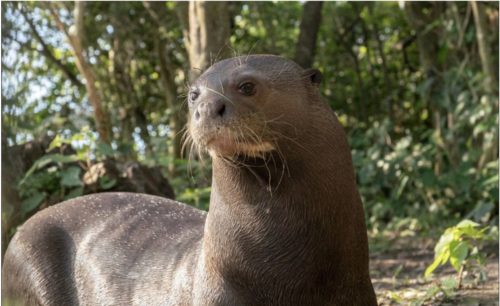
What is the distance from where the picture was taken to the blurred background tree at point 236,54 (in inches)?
246

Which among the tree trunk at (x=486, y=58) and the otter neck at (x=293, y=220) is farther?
the tree trunk at (x=486, y=58)

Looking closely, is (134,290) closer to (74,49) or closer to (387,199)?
(74,49)

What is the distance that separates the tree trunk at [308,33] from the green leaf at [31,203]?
4161 millimetres

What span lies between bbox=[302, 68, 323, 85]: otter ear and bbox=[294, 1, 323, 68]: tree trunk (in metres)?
6.34

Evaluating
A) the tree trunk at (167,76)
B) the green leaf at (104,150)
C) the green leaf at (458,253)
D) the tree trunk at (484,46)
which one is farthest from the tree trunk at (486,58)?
the green leaf at (458,253)

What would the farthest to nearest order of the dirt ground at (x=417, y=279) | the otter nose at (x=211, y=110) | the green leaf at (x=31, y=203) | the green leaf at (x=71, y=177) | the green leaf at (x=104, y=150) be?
the green leaf at (x=104, y=150) → the green leaf at (x=71, y=177) → the green leaf at (x=31, y=203) → the dirt ground at (x=417, y=279) → the otter nose at (x=211, y=110)

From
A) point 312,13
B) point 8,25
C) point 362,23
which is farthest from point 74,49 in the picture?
point 362,23

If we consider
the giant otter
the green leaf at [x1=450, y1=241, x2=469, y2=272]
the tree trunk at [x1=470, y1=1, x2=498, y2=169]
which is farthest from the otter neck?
the tree trunk at [x1=470, y1=1, x2=498, y2=169]

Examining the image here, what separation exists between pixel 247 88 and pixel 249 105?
0.06 meters

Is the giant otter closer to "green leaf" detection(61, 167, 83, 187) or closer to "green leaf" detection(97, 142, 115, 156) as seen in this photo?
"green leaf" detection(61, 167, 83, 187)

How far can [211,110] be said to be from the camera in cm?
266

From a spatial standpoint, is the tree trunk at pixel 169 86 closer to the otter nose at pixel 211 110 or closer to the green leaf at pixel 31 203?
the green leaf at pixel 31 203

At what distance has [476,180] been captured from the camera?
7.93 metres

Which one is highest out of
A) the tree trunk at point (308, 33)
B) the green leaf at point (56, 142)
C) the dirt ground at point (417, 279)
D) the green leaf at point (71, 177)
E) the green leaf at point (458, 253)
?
the tree trunk at point (308, 33)
